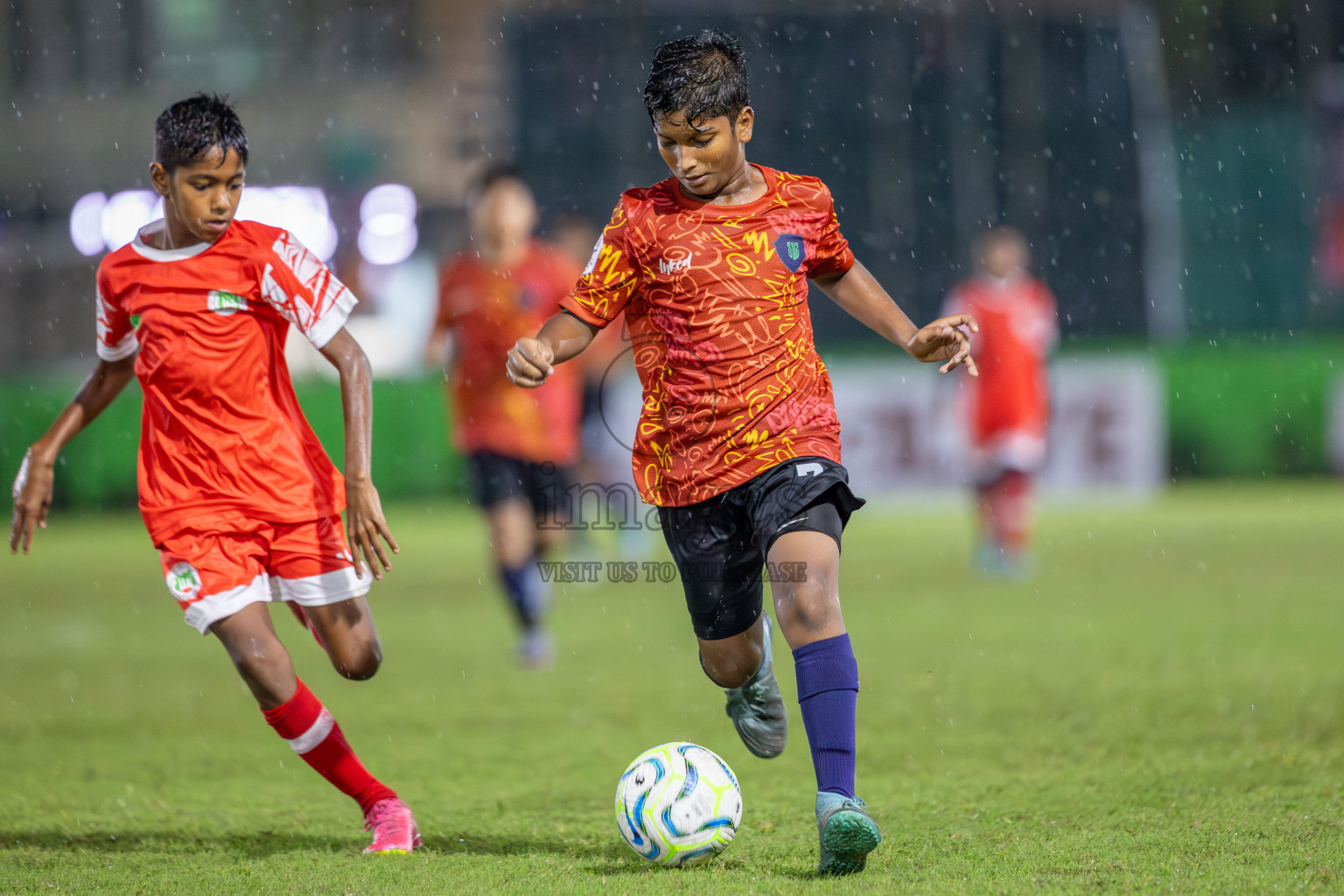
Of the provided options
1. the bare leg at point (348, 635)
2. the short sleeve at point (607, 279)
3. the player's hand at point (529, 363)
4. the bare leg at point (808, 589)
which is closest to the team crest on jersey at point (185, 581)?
the bare leg at point (348, 635)

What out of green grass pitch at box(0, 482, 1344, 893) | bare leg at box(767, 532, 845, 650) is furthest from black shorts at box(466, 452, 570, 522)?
bare leg at box(767, 532, 845, 650)

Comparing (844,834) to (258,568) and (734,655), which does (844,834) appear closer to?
(734,655)

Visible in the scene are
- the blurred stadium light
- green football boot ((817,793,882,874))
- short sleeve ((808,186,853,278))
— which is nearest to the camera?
green football boot ((817,793,882,874))

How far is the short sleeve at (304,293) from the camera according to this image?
158 inches

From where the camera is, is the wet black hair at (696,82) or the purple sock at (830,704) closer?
the purple sock at (830,704)

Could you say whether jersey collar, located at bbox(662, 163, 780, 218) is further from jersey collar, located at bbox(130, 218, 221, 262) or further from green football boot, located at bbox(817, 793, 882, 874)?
green football boot, located at bbox(817, 793, 882, 874)

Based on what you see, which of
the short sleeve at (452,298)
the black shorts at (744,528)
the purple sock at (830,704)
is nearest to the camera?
the purple sock at (830,704)

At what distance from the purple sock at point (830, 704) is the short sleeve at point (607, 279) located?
1.02 m

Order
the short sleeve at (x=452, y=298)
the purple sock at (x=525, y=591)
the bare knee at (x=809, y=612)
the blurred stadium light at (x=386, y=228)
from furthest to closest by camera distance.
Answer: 1. the blurred stadium light at (x=386, y=228)
2. the short sleeve at (x=452, y=298)
3. the purple sock at (x=525, y=591)
4. the bare knee at (x=809, y=612)

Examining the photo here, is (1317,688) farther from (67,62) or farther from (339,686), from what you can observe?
(67,62)

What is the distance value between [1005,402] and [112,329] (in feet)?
26.3

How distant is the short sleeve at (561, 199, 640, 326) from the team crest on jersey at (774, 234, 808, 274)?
37 centimetres

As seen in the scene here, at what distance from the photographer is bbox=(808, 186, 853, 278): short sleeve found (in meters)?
4.01

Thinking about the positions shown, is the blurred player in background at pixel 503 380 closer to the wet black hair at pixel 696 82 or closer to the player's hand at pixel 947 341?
the wet black hair at pixel 696 82
